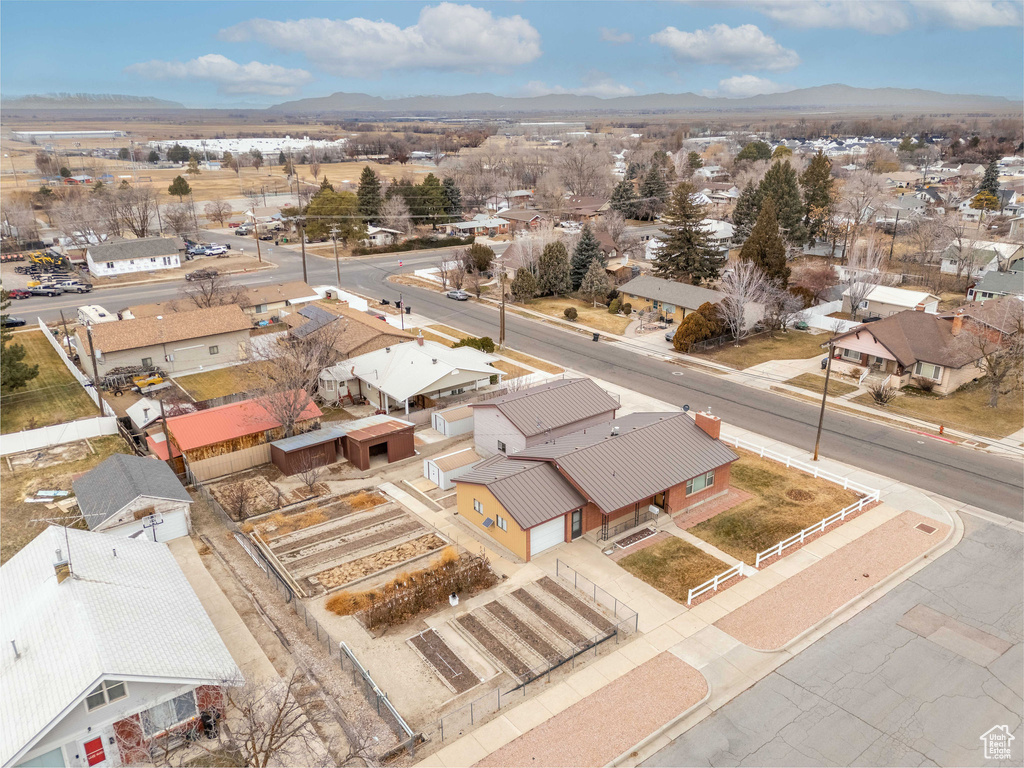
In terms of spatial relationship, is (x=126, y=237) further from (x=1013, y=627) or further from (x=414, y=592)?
(x=1013, y=627)

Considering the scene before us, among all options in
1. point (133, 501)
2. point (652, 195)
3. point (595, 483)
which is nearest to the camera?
point (133, 501)

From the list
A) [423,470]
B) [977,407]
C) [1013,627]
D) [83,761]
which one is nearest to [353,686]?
[83,761]

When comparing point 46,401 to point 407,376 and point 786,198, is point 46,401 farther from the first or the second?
point 786,198

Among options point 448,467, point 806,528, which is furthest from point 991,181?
point 448,467

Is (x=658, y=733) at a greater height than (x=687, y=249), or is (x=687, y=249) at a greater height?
(x=687, y=249)

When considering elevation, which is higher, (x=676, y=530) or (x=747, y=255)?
(x=747, y=255)

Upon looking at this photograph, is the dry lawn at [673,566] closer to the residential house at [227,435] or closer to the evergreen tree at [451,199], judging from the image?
the residential house at [227,435]
